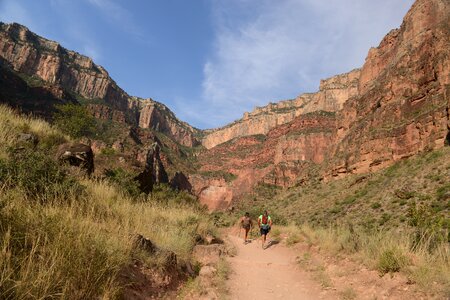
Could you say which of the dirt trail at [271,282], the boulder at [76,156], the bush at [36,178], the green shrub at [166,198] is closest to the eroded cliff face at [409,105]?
the green shrub at [166,198]

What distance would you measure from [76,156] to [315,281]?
7.67m

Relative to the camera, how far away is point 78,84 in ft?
536

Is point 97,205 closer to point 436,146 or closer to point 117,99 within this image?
point 436,146

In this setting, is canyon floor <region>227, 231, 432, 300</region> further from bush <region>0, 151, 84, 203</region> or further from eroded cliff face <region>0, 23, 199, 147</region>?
eroded cliff face <region>0, 23, 199, 147</region>

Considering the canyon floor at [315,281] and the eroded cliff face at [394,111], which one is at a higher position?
the eroded cliff face at [394,111]

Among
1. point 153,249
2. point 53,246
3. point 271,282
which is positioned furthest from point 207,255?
point 53,246

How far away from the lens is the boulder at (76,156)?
859 cm

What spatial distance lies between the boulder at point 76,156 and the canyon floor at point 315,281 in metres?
5.44

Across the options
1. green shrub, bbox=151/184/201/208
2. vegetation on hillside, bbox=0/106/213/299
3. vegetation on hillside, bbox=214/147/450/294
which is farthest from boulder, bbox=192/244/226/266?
vegetation on hillside, bbox=214/147/450/294

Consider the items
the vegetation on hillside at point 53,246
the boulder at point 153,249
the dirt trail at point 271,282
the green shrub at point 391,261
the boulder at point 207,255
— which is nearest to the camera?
the vegetation on hillside at point 53,246

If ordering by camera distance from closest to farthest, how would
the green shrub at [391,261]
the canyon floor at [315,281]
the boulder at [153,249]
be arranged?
1. the boulder at [153,249]
2. the canyon floor at [315,281]
3. the green shrub at [391,261]

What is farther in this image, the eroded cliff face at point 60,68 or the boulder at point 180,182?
the eroded cliff face at point 60,68

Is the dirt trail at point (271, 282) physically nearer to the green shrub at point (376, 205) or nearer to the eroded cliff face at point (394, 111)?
the green shrub at point (376, 205)

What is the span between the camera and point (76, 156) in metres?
8.90
